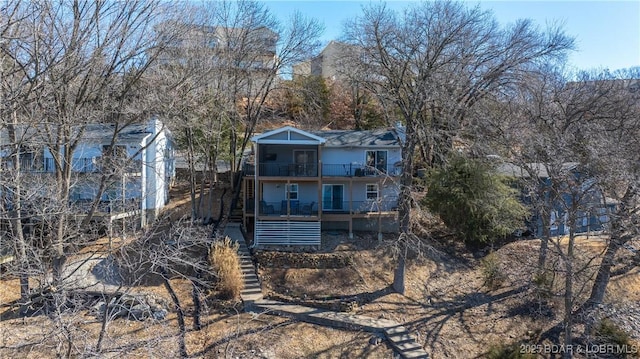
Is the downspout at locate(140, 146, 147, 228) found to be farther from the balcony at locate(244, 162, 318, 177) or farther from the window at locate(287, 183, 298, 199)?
the window at locate(287, 183, 298, 199)

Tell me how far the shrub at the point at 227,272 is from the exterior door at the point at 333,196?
7.11 m

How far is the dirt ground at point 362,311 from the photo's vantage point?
12969 mm

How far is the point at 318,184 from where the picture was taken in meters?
20.9

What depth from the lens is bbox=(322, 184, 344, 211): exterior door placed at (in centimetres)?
2220

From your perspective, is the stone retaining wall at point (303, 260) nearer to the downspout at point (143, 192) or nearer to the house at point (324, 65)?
the downspout at point (143, 192)

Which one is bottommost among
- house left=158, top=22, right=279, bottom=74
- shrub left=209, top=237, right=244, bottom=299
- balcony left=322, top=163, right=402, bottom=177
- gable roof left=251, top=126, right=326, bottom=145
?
shrub left=209, top=237, right=244, bottom=299

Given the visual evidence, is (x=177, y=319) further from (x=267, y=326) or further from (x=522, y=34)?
(x=522, y=34)

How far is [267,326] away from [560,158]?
1146cm

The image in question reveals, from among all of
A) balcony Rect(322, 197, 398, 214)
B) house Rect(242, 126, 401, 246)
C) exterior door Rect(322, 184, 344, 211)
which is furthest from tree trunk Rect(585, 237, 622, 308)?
exterior door Rect(322, 184, 344, 211)

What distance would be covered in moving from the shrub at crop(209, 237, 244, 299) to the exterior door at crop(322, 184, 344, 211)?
7106mm

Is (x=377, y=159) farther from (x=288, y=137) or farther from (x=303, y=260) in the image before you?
(x=303, y=260)

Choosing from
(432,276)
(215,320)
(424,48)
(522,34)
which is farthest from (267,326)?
(522,34)

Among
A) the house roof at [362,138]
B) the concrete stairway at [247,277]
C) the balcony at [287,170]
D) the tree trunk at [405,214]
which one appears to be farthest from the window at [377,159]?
the concrete stairway at [247,277]

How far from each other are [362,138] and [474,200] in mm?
6596
